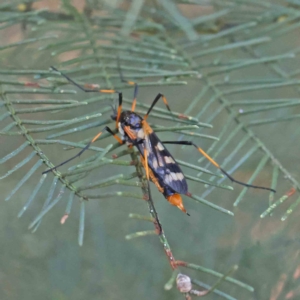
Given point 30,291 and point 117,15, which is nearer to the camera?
point 117,15

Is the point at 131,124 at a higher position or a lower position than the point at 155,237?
higher

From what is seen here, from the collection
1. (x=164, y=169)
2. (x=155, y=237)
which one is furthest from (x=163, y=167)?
(x=155, y=237)

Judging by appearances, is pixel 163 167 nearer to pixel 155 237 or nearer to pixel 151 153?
pixel 151 153

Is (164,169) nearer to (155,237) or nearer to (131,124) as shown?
(131,124)

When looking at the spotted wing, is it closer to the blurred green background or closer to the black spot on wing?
the black spot on wing

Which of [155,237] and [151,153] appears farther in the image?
[155,237]

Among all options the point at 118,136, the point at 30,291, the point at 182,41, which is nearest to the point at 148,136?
the point at 118,136

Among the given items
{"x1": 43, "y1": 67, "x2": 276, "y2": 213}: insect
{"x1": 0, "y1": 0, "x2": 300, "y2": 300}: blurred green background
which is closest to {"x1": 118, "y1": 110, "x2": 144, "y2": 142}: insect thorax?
{"x1": 43, "y1": 67, "x2": 276, "y2": 213}: insect

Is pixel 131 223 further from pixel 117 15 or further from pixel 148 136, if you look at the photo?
pixel 117 15
